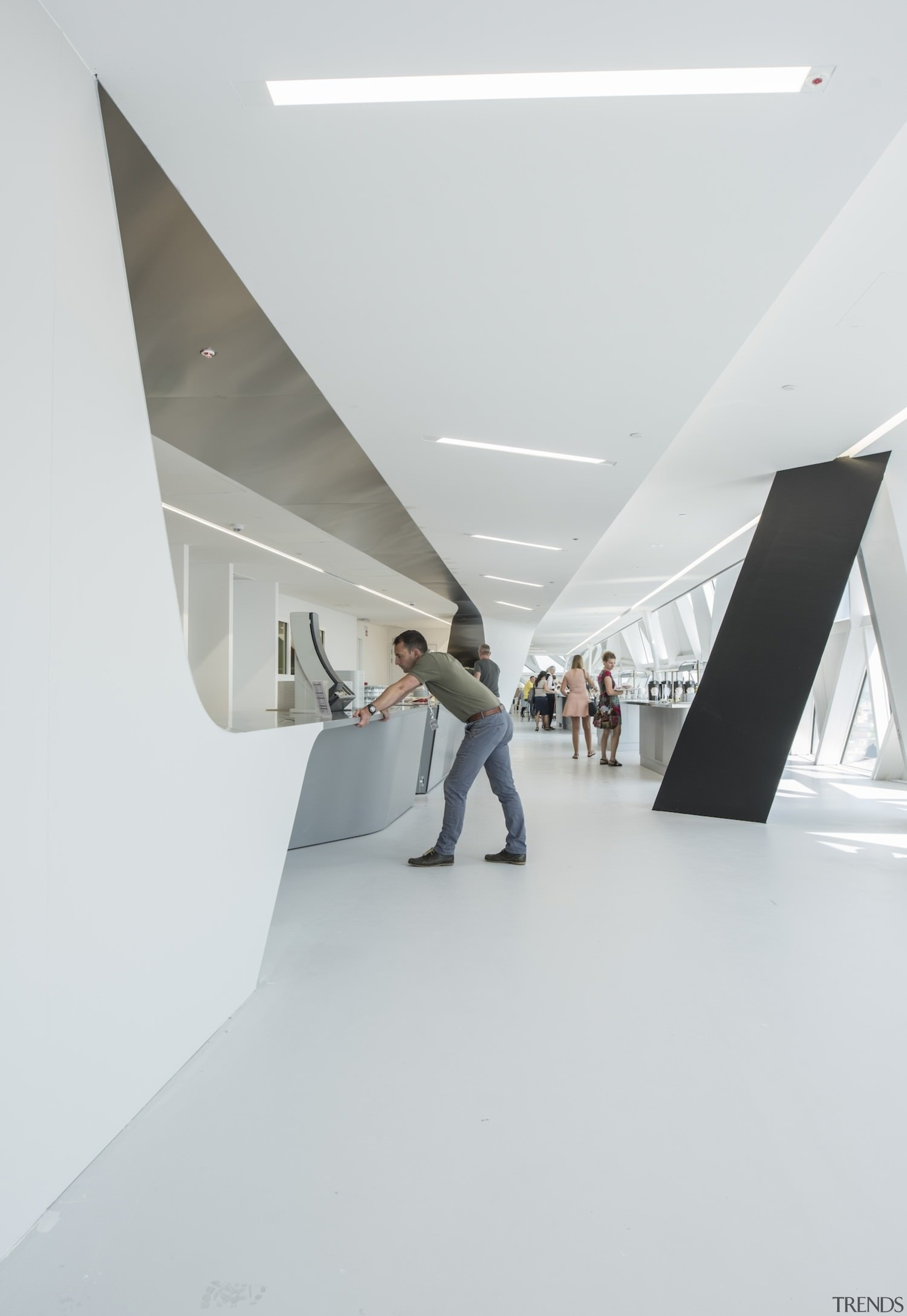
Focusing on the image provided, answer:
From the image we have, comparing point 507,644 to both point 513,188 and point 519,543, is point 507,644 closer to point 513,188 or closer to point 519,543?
point 519,543

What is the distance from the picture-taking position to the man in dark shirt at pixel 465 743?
490 centimetres

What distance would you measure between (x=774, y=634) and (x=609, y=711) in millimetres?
5058

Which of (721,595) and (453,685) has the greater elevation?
(721,595)

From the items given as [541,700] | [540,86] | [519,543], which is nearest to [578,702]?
[519,543]

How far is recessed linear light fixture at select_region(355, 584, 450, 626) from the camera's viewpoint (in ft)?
45.1

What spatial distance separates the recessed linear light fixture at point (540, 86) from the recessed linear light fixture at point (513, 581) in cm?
912

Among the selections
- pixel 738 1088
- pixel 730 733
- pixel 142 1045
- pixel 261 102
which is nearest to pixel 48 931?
pixel 142 1045

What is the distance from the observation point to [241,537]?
9109 millimetres

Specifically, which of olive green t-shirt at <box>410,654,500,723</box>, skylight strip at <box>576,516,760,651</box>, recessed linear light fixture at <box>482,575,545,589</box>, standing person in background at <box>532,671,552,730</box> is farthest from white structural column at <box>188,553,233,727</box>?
standing person in background at <box>532,671,552,730</box>

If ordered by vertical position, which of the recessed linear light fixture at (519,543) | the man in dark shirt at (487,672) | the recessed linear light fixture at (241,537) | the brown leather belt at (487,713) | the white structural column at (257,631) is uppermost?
the recessed linear light fixture at (241,537)

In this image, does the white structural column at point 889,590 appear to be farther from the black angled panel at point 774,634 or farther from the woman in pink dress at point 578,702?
the woman in pink dress at point 578,702

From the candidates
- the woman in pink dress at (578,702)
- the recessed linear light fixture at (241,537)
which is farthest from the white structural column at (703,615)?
the recessed linear light fixture at (241,537)

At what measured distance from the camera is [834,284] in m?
3.70

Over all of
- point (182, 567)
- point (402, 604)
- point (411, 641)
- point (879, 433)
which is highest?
point (879, 433)
